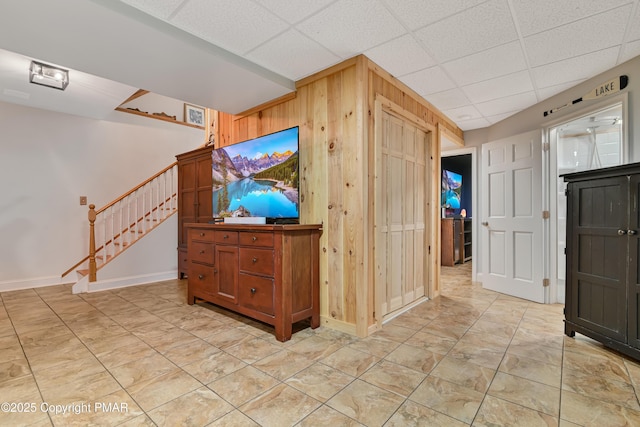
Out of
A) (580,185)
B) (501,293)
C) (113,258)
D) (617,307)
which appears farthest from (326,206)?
(113,258)

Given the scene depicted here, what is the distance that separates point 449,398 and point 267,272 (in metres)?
1.50

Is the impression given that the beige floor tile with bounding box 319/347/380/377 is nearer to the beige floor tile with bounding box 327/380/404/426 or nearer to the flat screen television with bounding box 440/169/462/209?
the beige floor tile with bounding box 327/380/404/426

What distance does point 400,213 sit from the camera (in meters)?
3.15

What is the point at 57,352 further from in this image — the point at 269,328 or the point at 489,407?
the point at 489,407

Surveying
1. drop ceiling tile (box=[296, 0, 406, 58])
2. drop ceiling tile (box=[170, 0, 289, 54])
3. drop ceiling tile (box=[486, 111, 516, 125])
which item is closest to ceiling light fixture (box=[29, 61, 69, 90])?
drop ceiling tile (box=[170, 0, 289, 54])

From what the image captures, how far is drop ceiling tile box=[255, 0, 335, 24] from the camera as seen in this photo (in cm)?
186

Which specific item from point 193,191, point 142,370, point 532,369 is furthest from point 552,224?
point 193,191

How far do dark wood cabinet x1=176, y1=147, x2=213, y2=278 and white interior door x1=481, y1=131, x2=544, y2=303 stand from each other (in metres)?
3.93

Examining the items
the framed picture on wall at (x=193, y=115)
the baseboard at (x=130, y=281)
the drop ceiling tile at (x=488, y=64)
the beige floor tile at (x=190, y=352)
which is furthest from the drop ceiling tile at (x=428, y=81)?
the framed picture on wall at (x=193, y=115)

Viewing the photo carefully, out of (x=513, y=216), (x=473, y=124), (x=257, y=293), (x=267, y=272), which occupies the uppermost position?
(x=473, y=124)

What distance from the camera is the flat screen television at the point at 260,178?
2.79 metres

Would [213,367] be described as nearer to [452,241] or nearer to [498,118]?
[498,118]

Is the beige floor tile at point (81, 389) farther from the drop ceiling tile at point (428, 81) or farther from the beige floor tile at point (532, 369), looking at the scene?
the drop ceiling tile at point (428, 81)

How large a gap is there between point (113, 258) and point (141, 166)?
1853mm
